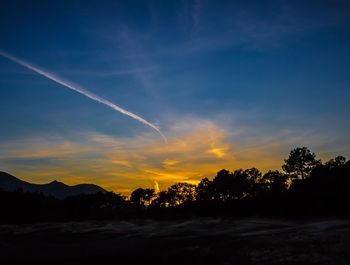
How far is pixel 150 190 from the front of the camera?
167 meters

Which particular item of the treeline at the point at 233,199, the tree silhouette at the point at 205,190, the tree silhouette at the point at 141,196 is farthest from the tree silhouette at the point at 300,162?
the tree silhouette at the point at 141,196

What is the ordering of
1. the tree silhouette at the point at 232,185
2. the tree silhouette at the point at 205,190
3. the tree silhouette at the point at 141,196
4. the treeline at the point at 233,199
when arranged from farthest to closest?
the tree silhouette at the point at 141,196 < the tree silhouette at the point at 205,190 < the tree silhouette at the point at 232,185 < the treeline at the point at 233,199

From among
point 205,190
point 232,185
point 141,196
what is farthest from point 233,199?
point 141,196

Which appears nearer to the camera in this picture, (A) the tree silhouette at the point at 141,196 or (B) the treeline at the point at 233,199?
(B) the treeline at the point at 233,199

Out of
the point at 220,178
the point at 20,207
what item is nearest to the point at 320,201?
the point at 220,178

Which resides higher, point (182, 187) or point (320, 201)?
point (182, 187)

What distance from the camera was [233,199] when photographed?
9062 cm

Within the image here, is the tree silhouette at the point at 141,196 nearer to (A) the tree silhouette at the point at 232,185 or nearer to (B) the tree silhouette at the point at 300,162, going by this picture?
(A) the tree silhouette at the point at 232,185

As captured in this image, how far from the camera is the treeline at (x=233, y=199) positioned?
2037 inches

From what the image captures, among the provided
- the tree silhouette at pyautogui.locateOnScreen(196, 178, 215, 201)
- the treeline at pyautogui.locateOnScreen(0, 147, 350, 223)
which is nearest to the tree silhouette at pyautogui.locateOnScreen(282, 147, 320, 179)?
the treeline at pyautogui.locateOnScreen(0, 147, 350, 223)

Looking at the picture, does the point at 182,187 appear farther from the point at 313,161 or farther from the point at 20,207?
the point at 313,161

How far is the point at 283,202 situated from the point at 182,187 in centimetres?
Answer: 9861

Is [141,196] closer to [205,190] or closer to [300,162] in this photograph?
[205,190]

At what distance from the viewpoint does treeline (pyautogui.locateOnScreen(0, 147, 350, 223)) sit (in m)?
51.8
